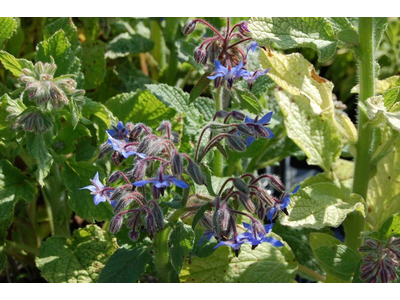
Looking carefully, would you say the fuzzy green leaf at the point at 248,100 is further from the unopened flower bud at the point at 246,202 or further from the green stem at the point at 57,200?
the green stem at the point at 57,200

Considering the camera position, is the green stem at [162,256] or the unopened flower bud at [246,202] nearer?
the unopened flower bud at [246,202]

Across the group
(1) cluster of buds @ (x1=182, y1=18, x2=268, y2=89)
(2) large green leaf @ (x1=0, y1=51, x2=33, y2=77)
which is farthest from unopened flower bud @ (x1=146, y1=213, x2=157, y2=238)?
(2) large green leaf @ (x1=0, y1=51, x2=33, y2=77)

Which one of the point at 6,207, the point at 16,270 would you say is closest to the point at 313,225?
the point at 6,207

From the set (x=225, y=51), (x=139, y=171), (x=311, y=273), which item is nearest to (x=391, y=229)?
(x=311, y=273)

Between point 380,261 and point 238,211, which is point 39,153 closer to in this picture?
point 238,211

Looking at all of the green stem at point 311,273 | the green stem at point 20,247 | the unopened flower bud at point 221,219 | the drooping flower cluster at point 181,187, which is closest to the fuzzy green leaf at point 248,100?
the drooping flower cluster at point 181,187

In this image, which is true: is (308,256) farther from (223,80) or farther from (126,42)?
(126,42)

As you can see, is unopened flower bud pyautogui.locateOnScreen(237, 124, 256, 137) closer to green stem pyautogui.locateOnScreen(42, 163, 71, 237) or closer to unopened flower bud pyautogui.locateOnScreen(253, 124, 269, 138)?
unopened flower bud pyautogui.locateOnScreen(253, 124, 269, 138)
